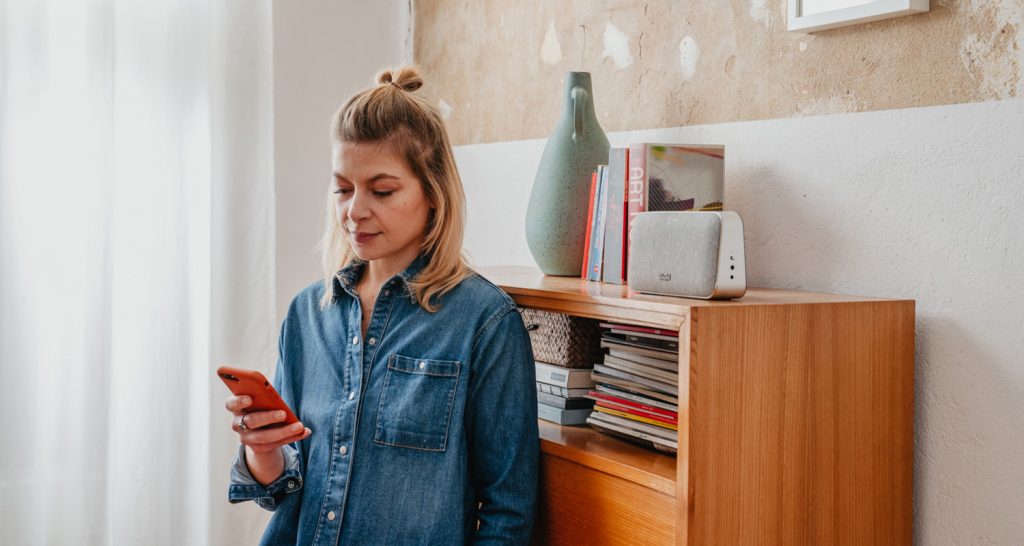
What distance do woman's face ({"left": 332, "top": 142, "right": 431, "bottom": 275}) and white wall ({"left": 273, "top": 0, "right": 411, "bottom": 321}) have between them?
3.36 ft

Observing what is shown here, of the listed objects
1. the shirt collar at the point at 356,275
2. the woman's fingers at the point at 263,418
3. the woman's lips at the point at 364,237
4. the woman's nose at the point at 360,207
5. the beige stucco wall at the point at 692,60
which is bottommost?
the woman's fingers at the point at 263,418

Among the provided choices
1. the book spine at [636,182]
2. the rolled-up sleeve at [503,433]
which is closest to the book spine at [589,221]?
the book spine at [636,182]

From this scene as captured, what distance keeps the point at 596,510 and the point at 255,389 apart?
1.67ft

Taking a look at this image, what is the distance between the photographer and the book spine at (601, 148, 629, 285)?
1500mm

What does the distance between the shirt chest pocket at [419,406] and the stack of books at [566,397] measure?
0.25 m

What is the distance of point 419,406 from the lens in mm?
1272

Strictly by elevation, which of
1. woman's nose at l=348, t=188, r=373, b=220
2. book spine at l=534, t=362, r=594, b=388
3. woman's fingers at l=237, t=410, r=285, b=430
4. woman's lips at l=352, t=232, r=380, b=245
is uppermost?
woman's nose at l=348, t=188, r=373, b=220

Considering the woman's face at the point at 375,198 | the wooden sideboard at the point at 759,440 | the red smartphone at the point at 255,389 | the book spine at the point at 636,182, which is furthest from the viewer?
the book spine at the point at 636,182

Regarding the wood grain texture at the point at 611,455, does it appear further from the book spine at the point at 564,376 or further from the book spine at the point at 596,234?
the book spine at the point at 596,234

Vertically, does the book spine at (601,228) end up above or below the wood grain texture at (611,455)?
above

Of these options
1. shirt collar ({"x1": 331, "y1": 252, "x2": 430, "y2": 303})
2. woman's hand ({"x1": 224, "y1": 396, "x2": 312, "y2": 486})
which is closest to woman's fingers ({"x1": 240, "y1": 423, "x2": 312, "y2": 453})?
woman's hand ({"x1": 224, "y1": 396, "x2": 312, "y2": 486})

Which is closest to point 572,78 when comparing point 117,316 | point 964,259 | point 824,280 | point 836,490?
point 824,280

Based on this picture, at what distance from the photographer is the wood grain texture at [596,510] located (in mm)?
1143

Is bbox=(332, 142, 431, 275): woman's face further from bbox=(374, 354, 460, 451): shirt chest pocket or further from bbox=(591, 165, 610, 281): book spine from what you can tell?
bbox=(591, 165, 610, 281): book spine
